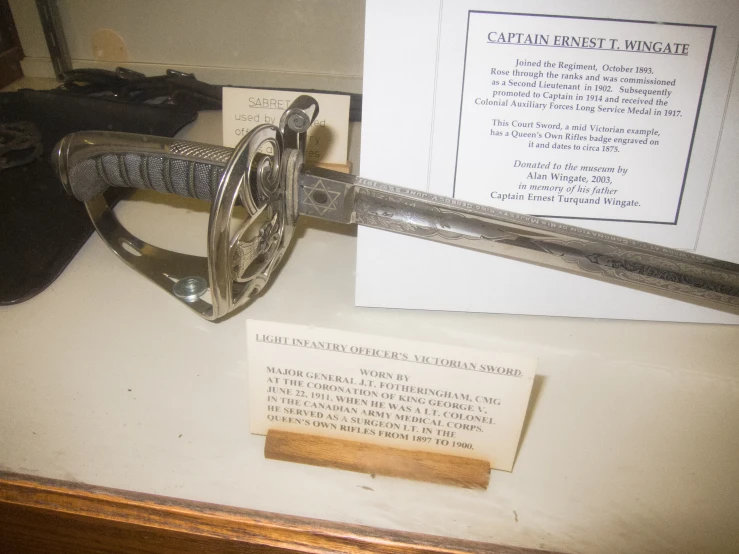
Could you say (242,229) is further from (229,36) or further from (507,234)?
(229,36)

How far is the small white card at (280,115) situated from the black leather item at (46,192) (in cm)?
25

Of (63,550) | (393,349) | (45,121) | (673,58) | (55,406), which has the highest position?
(673,58)

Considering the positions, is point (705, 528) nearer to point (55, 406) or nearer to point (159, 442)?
point (159, 442)

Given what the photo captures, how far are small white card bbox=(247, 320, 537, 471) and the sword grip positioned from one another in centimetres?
27

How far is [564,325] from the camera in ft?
2.90

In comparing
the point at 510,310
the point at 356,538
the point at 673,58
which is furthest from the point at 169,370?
the point at 673,58

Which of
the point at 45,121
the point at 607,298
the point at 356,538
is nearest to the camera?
the point at 356,538

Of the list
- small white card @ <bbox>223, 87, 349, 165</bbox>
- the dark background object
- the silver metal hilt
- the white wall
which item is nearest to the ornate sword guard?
the silver metal hilt

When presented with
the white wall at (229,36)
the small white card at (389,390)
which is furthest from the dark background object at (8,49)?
the small white card at (389,390)

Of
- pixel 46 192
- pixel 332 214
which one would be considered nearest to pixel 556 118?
pixel 332 214

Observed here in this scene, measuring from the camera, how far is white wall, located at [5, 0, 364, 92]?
51.1 inches

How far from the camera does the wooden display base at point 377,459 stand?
25.9 inches

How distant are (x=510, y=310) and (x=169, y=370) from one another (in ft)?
1.55

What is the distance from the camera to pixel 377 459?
26.1 inches
